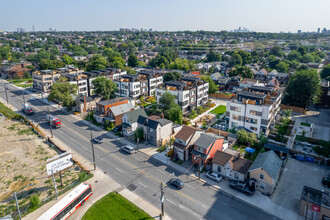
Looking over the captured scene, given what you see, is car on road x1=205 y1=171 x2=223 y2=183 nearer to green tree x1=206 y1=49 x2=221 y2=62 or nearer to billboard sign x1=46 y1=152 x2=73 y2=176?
billboard sign x1=46 y1=152 x2=73 y2=176

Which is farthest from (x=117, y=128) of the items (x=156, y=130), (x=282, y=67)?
(x=282, y=67)

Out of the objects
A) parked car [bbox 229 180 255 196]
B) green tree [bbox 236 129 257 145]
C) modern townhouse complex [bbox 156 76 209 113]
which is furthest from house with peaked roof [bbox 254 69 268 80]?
parked car [bbox 229 180 255 196]

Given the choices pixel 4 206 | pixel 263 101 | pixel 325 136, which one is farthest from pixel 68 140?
pixel 325 136

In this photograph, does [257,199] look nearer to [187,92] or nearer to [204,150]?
[204,150]

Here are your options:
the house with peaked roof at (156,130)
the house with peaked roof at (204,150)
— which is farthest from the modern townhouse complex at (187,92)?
the house with peaked roof at (204,150)

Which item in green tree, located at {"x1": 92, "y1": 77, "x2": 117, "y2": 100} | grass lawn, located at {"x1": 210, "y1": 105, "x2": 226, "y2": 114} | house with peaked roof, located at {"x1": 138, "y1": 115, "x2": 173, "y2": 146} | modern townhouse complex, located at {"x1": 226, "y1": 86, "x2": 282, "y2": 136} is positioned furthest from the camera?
green tree, located at {"x1": 92, "y1": 77, "x2": 117, "y2": 100}

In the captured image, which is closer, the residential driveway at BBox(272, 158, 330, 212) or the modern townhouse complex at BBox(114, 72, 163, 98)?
the residential driveway at BBox(272, 158, 330, 212)
